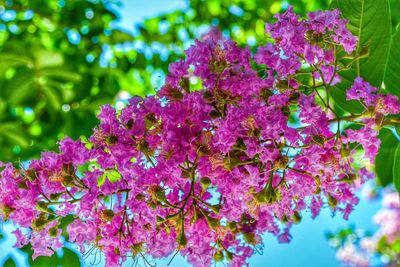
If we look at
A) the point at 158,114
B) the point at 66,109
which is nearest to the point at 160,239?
the point at 158,114

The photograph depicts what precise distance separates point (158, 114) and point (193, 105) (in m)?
0.08

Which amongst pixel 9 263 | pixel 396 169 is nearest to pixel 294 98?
pixel 396 169

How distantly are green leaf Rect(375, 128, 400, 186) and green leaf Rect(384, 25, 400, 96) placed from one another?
170 millimetres

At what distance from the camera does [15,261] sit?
1.50 metres

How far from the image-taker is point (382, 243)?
421cm

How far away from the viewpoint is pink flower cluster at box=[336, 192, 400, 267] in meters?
4.18

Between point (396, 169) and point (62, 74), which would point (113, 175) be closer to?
point (396, 169)

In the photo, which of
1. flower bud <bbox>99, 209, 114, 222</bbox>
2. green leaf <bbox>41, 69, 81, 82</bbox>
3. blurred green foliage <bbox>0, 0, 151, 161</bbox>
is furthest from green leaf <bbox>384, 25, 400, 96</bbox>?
green leaf <bbox>41, 69, 81, 82</bbox>

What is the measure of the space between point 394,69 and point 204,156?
485 mm

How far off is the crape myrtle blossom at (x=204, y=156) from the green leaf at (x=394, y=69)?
12 centimetres

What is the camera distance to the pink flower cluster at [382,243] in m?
4.18

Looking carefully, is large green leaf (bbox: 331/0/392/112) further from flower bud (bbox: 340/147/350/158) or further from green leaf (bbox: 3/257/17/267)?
green leaf (bbox: 3/257/17/267)

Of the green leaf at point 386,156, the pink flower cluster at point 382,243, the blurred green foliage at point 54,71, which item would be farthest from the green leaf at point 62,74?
the pink flower cluster at point 382,243

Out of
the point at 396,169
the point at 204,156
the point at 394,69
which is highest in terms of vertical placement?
the point at 394,69
